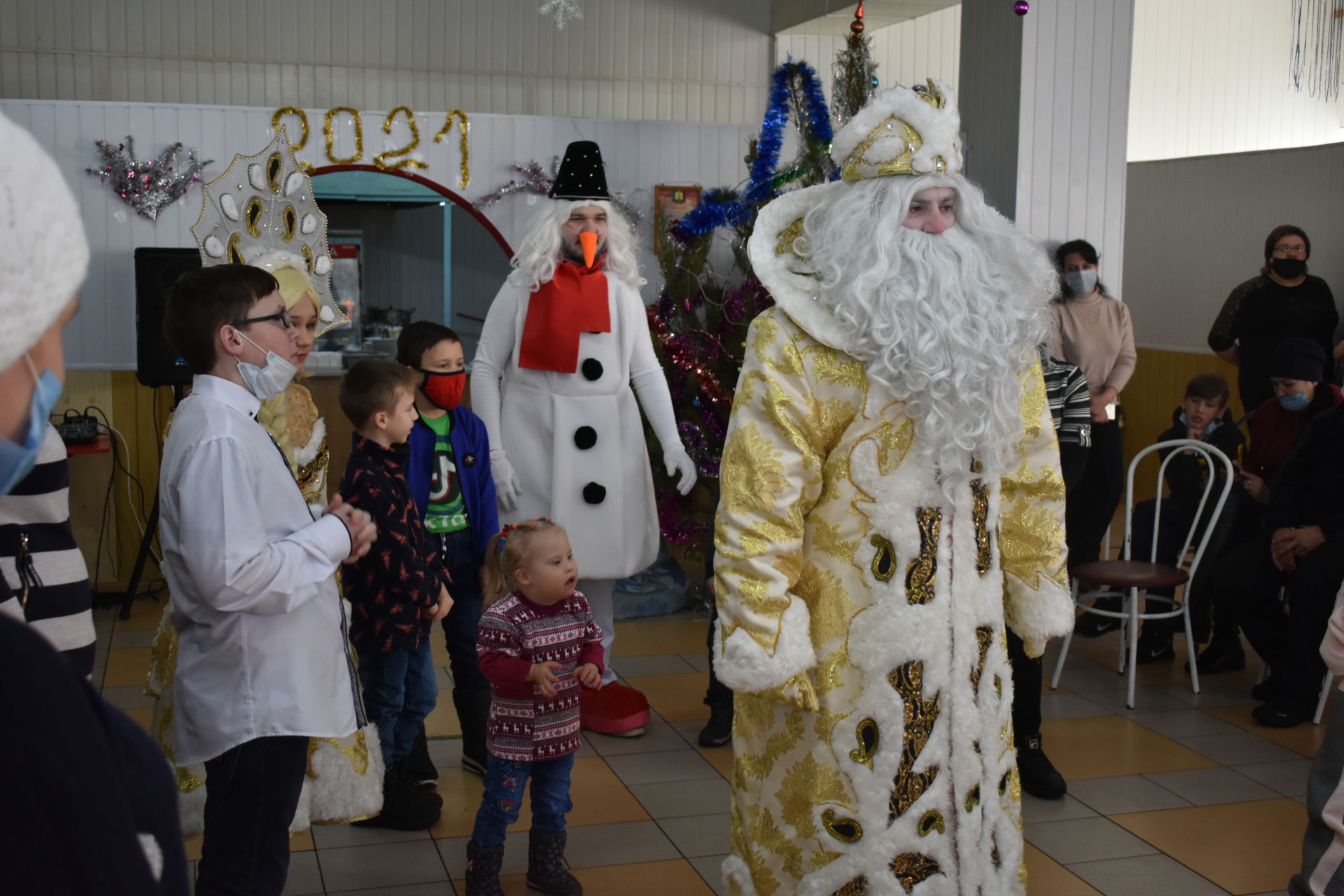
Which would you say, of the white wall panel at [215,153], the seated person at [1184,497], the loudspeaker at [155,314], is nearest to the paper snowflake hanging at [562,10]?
the white wall panel at [215,153]

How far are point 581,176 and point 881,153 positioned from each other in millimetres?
2163

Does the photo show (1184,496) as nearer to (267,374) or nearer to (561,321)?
(561,321)

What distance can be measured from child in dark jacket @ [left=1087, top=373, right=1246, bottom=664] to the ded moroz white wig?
7.41ft

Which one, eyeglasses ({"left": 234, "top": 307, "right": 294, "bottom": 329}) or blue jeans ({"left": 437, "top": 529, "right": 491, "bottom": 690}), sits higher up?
eyeglasses ({"left": 234, "top": 307, "right": 294, "bottom": 329})

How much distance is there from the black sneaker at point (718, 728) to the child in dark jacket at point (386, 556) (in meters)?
1.09

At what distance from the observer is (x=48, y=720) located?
2.34ft

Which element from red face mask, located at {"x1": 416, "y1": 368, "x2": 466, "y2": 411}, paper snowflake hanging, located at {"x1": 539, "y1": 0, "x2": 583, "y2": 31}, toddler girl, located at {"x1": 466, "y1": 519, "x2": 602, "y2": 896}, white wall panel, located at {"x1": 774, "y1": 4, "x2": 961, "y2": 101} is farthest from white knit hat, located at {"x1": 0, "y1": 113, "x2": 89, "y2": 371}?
white wall panel, located at {"x1": 774, "y1": 4, "x2": 961, "y2": 101}

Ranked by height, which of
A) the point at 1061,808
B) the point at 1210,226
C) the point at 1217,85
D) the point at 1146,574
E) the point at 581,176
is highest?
the point at 1217,85

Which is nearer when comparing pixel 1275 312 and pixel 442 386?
pixel 442 386

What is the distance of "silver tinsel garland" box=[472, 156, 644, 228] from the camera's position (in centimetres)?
643

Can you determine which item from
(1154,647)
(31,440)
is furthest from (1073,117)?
(31,440)

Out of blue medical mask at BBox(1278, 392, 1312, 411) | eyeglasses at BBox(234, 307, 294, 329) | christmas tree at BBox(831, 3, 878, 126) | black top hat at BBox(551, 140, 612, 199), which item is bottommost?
blue medical mask at BBox(1278, 392, 1312, 411)

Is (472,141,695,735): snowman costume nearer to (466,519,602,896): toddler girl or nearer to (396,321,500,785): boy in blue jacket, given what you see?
(396,321,500,785): boy in blue jacket

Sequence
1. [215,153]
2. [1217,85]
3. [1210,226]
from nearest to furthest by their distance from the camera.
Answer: [215,153] < [1210,226] < [1217,85]
